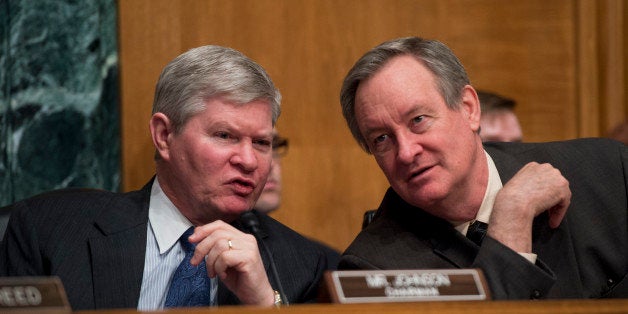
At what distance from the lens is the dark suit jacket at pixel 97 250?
2.13 m

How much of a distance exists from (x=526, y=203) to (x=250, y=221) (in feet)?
2.14

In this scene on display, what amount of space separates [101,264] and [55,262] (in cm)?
11

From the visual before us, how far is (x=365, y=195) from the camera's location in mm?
3805

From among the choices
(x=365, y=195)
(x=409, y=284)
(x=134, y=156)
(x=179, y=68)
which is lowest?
(x=365, y=195)

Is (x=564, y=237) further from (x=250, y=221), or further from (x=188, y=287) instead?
(x=188, y=287)

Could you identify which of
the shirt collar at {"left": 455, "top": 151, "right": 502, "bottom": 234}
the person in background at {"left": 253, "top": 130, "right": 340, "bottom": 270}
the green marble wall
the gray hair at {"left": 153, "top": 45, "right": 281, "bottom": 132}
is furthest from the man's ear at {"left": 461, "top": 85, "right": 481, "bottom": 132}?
the green marble wall

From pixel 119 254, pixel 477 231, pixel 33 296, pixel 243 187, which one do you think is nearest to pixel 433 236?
pixel 477 231

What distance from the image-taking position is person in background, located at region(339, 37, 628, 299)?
2.10 m

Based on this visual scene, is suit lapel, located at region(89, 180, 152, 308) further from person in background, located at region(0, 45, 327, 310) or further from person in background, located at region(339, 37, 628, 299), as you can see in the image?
person in background, located at region(339, 37, 628, 299)

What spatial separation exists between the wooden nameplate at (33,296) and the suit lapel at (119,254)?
23.6 inches

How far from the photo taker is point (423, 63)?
2.23 meters

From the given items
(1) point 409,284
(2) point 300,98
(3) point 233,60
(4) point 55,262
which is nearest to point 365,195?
(2) point 300,98

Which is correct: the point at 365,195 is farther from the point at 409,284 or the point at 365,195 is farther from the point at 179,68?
the point at 409,284

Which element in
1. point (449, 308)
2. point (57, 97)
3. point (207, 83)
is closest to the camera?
point (449, 308)
